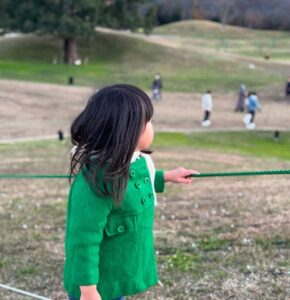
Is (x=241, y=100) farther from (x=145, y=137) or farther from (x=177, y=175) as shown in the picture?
(x=145, y=137)

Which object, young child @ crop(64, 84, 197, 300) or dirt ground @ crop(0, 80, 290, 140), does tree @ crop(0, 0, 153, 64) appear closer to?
dirt ground @ crop(0, 80, 290, 140)

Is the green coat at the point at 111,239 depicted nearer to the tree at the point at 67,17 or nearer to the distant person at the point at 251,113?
the distant person at the point at 251,113

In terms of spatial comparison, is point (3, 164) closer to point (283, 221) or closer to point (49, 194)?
point (49, 194)

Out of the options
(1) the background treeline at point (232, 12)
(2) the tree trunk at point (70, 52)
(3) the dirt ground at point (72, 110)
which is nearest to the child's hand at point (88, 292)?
(3) the dirt ground at point (72, 110)

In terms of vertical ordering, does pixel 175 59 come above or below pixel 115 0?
below

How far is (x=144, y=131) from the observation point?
2.67 meters

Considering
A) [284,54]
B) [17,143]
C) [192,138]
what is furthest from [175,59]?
[17,143]

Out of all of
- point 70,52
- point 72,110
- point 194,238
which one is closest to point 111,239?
point 194,238

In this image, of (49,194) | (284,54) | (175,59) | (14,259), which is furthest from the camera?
(284,54)

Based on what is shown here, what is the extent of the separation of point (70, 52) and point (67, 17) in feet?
10.3

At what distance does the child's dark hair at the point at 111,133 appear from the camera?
260 centimetres

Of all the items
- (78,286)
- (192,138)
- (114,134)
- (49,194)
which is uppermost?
(114,134)

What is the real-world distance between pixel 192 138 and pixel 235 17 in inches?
2315

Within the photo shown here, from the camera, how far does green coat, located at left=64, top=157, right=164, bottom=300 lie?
8.54 feet
